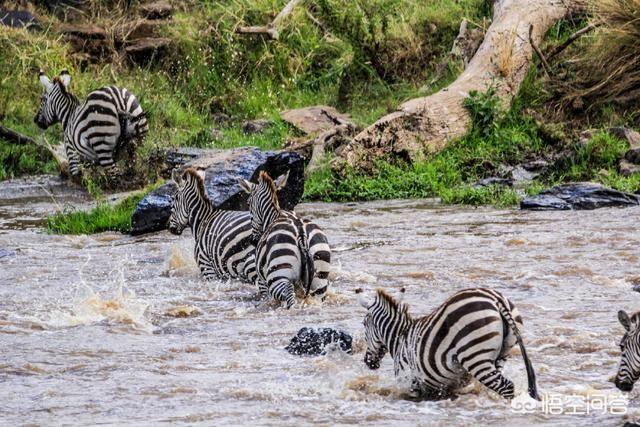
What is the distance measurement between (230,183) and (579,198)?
393 centimetres

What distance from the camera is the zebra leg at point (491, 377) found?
6.31 meters

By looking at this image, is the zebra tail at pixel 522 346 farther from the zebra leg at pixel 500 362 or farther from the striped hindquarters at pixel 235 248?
the striped hindquarters at pixel 235 248

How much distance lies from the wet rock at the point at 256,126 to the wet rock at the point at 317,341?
9931 millimetres

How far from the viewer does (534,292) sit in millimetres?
9531

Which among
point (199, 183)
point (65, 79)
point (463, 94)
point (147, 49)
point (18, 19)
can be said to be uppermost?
point (18, 19)

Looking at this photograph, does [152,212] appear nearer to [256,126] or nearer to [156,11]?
[256,126]

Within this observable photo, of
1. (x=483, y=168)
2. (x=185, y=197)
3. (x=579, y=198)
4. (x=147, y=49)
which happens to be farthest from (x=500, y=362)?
(x=147, y=49)

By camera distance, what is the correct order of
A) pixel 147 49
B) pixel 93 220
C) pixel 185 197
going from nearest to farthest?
1. pixel 185 197
2. pixel 93 220
3. pixel 147 49

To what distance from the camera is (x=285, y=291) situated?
30.2ft

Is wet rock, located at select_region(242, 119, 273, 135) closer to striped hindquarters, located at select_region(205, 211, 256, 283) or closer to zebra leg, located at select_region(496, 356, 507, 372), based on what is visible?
striped hindquarters, located at select_region(205, 211, 256, 283)

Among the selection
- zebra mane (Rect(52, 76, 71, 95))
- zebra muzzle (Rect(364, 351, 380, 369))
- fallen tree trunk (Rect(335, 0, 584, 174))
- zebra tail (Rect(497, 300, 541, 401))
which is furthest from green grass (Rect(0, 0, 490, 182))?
zebra tail (Rect(497, 300, 541, 401))

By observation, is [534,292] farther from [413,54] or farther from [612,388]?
[413,54]

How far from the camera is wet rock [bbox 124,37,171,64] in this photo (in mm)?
20656

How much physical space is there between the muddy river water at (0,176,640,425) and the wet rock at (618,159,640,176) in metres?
1.51
